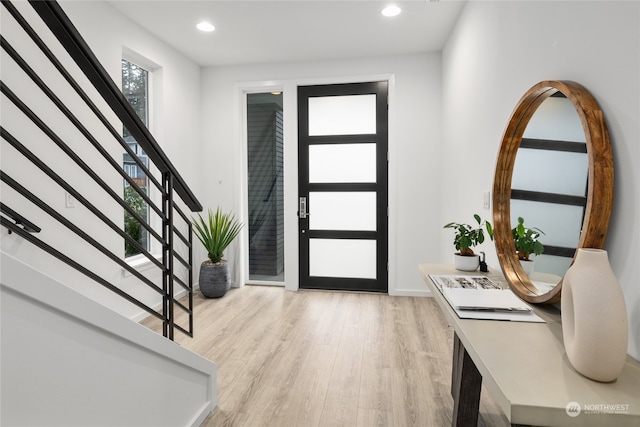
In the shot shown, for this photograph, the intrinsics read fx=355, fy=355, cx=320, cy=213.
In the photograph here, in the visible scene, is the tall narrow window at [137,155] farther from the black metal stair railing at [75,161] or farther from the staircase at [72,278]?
the staircase at [72,278]

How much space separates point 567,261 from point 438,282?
51 cm

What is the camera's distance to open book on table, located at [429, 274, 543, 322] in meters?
1.18

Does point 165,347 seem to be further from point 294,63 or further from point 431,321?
point 294,63

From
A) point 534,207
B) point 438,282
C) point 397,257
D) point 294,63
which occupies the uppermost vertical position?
point 294,63

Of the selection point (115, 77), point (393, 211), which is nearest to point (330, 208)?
point (393, 211)

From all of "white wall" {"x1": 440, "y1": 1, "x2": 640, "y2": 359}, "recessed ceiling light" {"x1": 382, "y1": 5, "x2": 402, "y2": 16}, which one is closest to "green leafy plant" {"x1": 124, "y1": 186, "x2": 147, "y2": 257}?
"recessed ceiling light" {"x1": 382, "y1": 5, "x2": 402, "y2": 16}

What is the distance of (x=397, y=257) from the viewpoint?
387 centimetres

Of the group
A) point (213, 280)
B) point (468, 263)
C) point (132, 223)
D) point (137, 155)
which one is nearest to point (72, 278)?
point (132, 223)

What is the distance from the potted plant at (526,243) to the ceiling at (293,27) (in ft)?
6.57

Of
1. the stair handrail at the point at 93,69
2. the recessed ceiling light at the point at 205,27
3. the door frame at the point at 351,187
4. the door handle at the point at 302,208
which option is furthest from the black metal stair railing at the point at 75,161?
the door frame at the point at 351,187

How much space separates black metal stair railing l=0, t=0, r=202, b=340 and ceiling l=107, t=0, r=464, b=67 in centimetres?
98

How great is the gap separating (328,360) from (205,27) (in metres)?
2.97

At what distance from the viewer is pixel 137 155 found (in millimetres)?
3336

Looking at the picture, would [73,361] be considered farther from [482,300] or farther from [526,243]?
[526,243]
